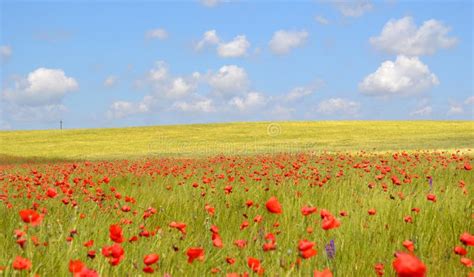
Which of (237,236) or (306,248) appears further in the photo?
(237,236)

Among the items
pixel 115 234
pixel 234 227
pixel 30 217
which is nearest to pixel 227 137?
pixel 234 227

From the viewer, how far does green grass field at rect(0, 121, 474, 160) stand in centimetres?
3438

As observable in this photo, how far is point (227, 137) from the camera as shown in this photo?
41.5 meters

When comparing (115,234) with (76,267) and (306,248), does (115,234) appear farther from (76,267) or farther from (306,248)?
(306,248)

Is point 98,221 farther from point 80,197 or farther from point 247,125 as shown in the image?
point 247,125

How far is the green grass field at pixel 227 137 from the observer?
3438 centimetres

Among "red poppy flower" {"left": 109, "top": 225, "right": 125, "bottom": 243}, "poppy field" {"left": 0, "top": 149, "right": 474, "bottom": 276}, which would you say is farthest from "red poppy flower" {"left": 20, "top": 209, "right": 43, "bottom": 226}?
"red poppy flower" {"left": 109, "top": 225, "right": 125, "bottom": 243}

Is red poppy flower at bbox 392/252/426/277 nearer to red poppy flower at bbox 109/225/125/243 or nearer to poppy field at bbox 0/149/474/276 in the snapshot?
poppy field at bbox 0/149/474/276

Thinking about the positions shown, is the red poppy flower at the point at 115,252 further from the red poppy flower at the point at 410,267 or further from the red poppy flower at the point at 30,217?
the red poppy flower at the point at 410,267

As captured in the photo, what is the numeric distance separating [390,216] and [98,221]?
2604 mm

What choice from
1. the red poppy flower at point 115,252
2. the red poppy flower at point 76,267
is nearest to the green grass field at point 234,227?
the red poppy flower at point 115,252

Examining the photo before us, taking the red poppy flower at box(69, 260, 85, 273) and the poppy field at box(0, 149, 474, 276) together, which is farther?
the poppy field at box(0, 149, 474, 276)

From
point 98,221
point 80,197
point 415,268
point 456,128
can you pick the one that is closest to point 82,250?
point 98,221

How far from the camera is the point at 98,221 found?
443 cm
